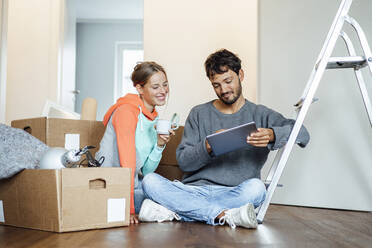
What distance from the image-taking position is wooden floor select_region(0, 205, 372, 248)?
4.16 ft

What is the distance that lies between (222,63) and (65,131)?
877 millimetres

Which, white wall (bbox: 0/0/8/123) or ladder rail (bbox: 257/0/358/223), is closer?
ladder rail (bbox: 257/0/358/223)

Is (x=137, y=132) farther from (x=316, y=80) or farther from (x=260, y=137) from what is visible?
(x=316, y=80)

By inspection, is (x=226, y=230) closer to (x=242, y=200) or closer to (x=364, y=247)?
(x=242, y=200)

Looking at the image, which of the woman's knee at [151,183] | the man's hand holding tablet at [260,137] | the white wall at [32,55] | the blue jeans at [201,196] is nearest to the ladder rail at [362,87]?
the man's hand holding tablet at [260,137]

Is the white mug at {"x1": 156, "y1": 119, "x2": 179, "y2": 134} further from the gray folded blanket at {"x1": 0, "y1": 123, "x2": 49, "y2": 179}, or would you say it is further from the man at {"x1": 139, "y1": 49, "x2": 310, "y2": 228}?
the gray folded blanket at {"x1": 0, "y1": 123, "x2": 49, "y2": 179}

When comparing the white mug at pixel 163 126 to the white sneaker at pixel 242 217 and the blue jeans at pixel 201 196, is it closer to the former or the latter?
the blue jeans at pixel 201 196

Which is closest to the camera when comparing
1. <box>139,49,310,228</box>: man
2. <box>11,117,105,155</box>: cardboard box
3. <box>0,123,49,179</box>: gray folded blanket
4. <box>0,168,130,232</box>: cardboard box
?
<box>0,168,130,232</box>: cardboard box

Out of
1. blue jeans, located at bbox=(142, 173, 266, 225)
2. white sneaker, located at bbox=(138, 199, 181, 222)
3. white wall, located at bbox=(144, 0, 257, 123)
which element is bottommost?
white sneaker, located at bbox=(138, 199, 181, 222)

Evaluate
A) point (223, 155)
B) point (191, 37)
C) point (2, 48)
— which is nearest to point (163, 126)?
point (223, 155)

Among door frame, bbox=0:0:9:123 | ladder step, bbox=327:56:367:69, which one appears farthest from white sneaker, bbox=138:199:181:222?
door frame, bbox=0:0:9:123

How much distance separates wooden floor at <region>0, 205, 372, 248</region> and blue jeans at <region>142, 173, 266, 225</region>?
7 centimetres

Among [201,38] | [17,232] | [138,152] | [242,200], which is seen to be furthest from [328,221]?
[201,38]

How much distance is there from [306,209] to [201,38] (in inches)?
63.9
